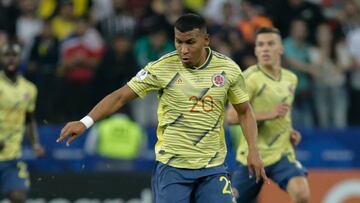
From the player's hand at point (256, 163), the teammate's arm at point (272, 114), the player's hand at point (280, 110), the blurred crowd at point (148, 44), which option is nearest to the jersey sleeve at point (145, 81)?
the player's hand at point (256, 163)

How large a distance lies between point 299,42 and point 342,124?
1.70m

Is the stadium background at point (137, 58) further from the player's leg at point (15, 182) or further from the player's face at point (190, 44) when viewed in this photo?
the player's face at point (190, 44)

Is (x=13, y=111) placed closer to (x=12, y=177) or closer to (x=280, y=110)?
(x=12, y=177)

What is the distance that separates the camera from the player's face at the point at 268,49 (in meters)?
12.0

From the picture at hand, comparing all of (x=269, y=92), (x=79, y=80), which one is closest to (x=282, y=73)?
(x=269, y=92)

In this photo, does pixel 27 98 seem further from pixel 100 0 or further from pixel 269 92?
pixel 100 0

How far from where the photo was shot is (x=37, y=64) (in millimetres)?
17938

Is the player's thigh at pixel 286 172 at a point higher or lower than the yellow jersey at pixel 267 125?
lower

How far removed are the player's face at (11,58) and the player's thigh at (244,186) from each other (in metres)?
3.61

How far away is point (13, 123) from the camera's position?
1366 cm

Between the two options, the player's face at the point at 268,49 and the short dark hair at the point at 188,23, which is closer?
the short dark hair at the point at 188,23

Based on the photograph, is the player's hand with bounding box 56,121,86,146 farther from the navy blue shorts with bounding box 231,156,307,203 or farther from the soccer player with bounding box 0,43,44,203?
the soccer player with bounding box 0,43,44,203

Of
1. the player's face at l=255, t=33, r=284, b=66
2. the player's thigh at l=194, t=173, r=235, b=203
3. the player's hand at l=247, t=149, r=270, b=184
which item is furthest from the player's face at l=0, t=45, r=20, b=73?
the player's hand at l=247, t=149, r=270, b=184

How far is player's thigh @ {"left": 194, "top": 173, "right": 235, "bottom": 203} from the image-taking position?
9219 mm
